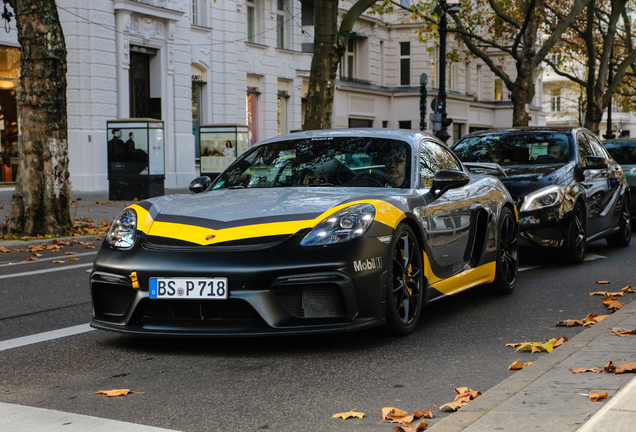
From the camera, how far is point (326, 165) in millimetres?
6316

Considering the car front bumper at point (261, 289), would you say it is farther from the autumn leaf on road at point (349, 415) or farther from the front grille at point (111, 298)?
the autumn leaf on road at point (349, 415)

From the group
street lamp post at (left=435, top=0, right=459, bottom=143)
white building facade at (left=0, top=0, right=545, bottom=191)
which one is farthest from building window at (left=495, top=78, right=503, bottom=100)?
street lamp post at (left=435, top=0, right=459, bottom=143)

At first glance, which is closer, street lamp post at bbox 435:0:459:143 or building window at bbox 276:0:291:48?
street lamp post at bbox 435:0:459:143

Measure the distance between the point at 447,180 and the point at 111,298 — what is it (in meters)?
2.32

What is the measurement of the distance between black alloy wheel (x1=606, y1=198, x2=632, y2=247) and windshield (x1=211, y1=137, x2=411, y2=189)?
6.16m

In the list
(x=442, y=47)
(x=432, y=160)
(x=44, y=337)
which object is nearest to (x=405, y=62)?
(x=442, y=47)

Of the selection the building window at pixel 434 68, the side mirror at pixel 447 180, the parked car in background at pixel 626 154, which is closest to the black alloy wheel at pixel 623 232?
the parked car in background at pixel 626 154

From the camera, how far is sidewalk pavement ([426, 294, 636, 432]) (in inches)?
136

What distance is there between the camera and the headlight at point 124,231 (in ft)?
17.7

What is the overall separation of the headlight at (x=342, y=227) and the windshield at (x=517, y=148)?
18.2 ft

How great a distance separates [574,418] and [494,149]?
24.6 ft

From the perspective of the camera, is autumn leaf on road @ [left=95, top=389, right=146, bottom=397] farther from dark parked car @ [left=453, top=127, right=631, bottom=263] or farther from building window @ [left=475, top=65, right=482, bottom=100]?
building window @ [left=475, top=65, right=482, bottom=100]

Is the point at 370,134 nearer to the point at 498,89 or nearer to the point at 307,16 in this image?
the point at 307,16

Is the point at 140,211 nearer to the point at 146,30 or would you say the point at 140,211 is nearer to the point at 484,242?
the point at 484,242
